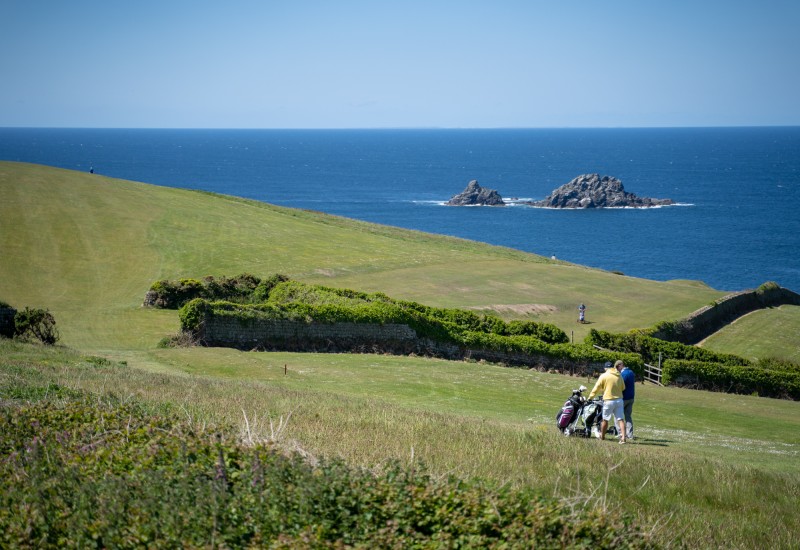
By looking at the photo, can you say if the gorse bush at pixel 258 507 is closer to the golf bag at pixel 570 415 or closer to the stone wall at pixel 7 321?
the golf bag at pixel 570 415

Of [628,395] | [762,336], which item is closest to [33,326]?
[628,395]

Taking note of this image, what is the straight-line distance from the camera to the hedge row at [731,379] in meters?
35.6

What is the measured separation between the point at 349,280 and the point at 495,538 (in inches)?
1712

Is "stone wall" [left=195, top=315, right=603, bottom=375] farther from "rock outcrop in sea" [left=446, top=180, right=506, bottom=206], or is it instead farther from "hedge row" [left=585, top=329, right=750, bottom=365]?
"rock outcrop in sea" [left=446, top=180, right=506, bottom=206]

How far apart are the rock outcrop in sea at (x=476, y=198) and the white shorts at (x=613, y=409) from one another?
147191mm

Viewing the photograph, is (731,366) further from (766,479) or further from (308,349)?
(766,479)

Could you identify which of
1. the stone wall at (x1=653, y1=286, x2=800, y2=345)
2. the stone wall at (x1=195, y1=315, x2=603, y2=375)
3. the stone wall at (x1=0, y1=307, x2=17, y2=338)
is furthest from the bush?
the stone wall at (x1=653, y1=286, x2=800, y2=345)

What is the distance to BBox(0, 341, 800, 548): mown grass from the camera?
11.8 meters

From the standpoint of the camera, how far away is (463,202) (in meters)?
165

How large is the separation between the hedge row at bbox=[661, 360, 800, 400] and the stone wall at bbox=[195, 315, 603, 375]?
347 centimetres

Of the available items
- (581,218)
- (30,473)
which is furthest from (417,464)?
(581,218)

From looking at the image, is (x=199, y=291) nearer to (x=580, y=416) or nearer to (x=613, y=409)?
(x=580, y=416)

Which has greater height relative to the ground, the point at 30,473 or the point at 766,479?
the point at 30,473

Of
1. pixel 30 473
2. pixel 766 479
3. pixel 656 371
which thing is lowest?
pixel 656 371
